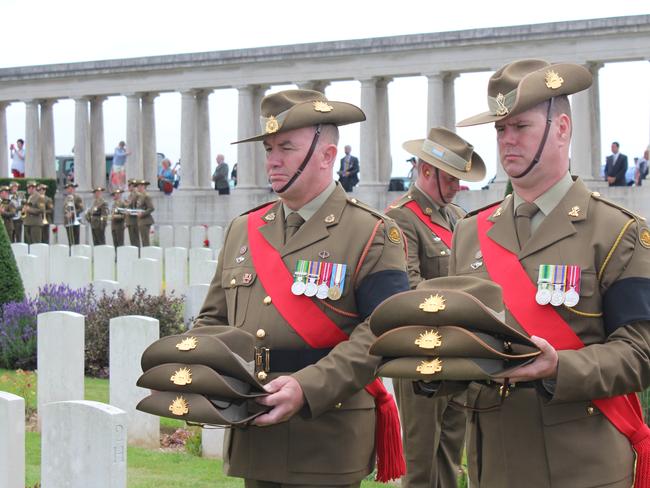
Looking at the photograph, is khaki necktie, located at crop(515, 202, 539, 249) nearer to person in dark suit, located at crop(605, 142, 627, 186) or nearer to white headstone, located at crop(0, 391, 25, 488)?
white headstone, located at crop(0, 391, 25, 488)

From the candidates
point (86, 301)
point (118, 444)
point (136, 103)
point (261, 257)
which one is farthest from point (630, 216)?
point (136, 103)

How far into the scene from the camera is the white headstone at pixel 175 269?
59.3 feet

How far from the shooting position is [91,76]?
4700 centimetres

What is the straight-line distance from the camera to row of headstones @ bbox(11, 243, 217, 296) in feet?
52.4

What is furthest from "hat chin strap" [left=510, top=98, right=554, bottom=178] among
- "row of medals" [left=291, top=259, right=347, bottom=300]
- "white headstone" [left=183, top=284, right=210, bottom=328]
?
"white headstone" [left=183, top=284, right=210, bottom=328]

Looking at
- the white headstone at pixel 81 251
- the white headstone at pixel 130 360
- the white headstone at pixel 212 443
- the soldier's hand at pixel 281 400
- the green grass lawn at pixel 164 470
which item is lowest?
the green grass lawn at pixel 164 470

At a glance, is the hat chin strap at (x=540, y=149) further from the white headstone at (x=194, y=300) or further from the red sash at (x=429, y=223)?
the white headstone at (x=194, y=300)

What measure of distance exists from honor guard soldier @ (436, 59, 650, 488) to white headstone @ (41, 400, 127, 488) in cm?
151

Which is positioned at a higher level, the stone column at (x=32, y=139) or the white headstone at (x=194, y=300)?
the stone column at (x=32, y=139)

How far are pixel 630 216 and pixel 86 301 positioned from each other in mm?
10623

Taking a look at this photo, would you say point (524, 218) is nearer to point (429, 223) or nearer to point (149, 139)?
point (429, 223)

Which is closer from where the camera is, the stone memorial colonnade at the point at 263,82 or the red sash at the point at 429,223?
the red sash at the point at 429,223

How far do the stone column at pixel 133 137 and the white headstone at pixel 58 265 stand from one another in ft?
88.3

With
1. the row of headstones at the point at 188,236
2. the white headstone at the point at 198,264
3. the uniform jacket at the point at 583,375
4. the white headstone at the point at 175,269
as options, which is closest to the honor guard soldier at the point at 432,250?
the uniform jacket at the point at 583,375
